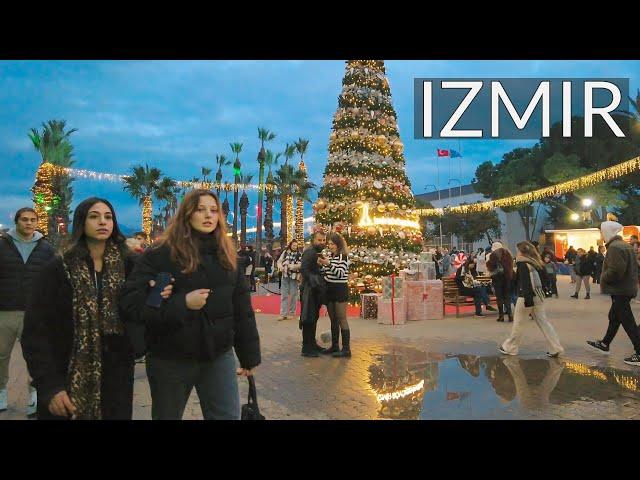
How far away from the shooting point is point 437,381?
564 cm

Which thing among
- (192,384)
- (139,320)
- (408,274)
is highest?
(139,320)

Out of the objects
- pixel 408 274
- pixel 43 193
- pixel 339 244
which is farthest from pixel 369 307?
pixel 43 193

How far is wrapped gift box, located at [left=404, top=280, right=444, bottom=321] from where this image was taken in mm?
10953

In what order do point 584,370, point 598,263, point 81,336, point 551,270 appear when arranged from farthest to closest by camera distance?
point 598,263, point 551,270, point 584,370, point 81,336

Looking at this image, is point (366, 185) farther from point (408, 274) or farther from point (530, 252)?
point (530, 252)

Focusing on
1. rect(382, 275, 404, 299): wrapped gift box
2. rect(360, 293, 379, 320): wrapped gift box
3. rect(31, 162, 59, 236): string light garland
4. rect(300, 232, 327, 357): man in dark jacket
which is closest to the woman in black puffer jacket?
rect(300, 232, 327, 357): man in dark jacket

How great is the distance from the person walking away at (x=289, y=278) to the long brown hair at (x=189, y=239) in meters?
7.81

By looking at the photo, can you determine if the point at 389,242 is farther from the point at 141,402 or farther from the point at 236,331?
the point at 236,331

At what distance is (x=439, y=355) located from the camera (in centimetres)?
707

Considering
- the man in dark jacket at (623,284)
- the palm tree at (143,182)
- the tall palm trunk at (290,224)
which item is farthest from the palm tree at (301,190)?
the man in dark jacket at (623,284)

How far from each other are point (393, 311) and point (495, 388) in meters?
5.09

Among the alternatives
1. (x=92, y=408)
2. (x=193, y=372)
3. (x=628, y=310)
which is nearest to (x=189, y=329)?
(x=193, y=372)

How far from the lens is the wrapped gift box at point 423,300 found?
1095cm
